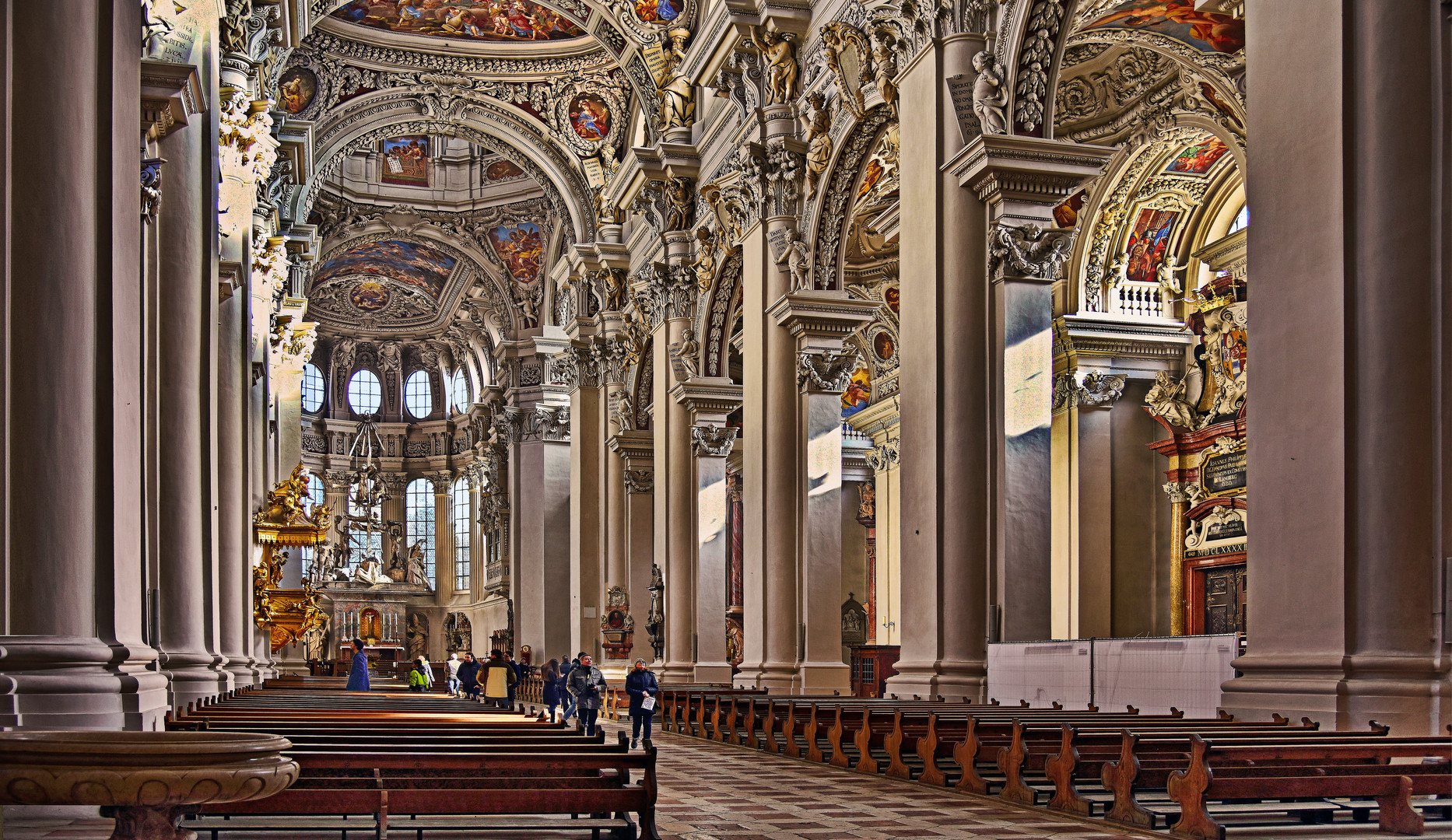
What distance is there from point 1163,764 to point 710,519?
1626 centimetres

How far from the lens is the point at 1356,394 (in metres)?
7.87

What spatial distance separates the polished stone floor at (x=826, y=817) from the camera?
20.9 ft

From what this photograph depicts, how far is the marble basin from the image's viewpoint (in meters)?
3.36

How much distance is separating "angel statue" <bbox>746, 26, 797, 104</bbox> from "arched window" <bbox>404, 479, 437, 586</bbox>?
3369 cm

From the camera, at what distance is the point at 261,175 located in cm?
1705

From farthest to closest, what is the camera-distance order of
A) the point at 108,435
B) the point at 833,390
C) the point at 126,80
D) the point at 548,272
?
1. the point at 548,272
2. the point at 833,390
3. the point at 126,80
4. the point at 108,435

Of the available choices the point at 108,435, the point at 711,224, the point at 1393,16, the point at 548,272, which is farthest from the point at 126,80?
the point at 548,272

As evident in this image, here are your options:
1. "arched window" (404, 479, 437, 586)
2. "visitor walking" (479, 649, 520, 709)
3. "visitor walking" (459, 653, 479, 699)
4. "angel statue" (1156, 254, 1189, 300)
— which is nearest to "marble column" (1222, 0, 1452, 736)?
"visitor walking" (479, 649, 520, 709)

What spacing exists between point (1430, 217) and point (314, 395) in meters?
45.1

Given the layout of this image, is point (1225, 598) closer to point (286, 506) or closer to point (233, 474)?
point (233, 474)

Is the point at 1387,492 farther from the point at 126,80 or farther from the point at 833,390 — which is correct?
the point at 833,390

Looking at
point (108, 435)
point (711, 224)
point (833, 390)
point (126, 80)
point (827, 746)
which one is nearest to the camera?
point (108, 435)

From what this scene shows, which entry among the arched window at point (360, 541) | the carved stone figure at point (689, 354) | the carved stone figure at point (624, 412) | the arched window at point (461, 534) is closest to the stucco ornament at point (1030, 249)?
the carved stone figure at point (689, 354)

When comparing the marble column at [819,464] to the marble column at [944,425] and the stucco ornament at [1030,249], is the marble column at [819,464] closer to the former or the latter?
the marble column at [944,425]
